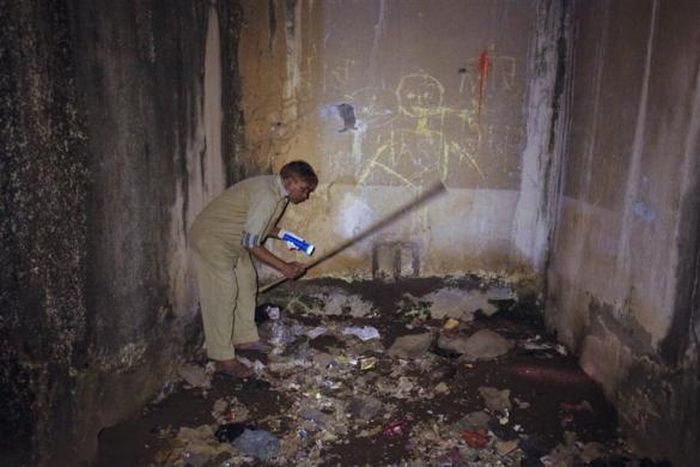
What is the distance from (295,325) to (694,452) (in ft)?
10.7

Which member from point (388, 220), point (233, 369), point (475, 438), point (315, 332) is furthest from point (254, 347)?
point (475, 438)

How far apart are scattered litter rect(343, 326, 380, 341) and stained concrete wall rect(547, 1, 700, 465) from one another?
1675mm

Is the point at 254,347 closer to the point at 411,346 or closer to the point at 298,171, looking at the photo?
the point at 411,346

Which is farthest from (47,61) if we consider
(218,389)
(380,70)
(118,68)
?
(380,70)

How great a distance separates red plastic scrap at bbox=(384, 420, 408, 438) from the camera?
3376mm

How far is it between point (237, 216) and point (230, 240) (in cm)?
20

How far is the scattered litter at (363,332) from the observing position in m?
4.80

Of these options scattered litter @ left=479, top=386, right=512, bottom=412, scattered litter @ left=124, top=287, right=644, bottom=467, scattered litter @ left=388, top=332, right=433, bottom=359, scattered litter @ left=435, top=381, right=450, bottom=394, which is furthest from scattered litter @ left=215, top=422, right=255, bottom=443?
scattered litter @ left=479, top=386, right=512, bottom=412

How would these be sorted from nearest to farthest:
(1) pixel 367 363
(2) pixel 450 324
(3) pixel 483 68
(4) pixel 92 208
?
1. (4) pixel 92 208
2. (1) pixel 367 363
3. (3) pixel 483 68
4. (2) pixel 450 324

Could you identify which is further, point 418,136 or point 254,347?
point 418,136

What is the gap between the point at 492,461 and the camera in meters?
3.13

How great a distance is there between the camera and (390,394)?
386 centimetres

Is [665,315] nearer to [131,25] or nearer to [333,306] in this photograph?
[333,306]

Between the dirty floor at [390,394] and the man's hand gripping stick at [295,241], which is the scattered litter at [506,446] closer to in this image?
the dirty floor at [390,394]
